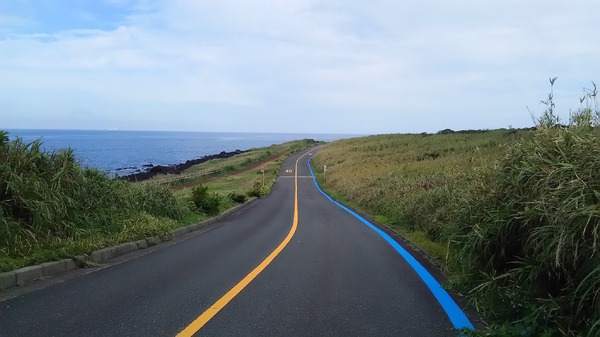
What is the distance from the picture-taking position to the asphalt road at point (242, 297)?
441cm

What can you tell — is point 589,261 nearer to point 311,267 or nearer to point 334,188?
point 311,267

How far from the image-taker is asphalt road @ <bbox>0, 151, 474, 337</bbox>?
4.41 metres

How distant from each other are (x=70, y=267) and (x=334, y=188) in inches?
981

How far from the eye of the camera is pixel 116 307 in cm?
503

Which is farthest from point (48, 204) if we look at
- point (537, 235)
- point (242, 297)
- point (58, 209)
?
point (537, 235)

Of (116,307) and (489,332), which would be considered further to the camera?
(116,307)

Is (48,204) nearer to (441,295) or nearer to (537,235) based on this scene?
(441,295)

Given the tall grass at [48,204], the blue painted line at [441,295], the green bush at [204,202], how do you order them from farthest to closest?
the green bush at [204,202] → the tall grass at [48,204] → the blue painted line at [441,295]

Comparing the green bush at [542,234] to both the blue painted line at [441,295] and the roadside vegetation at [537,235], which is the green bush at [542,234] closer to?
the roadside vegetation at [537,235]

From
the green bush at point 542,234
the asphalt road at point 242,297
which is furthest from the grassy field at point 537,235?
the asphalt road at point 242,297

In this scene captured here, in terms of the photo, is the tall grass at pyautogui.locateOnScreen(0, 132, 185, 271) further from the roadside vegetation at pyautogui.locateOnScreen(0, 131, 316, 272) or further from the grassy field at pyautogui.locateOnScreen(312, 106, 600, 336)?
the grassy field at pyautogui.locateOnScreen(312, 106, 600, 336)

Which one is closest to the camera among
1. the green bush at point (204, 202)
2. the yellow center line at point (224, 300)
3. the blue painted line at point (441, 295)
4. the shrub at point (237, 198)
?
the yellow center line at point (224, 300)

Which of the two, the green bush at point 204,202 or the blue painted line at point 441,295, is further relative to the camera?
the green bush at point 204,202

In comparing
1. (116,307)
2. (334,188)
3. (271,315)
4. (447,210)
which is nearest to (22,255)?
(116,307)
